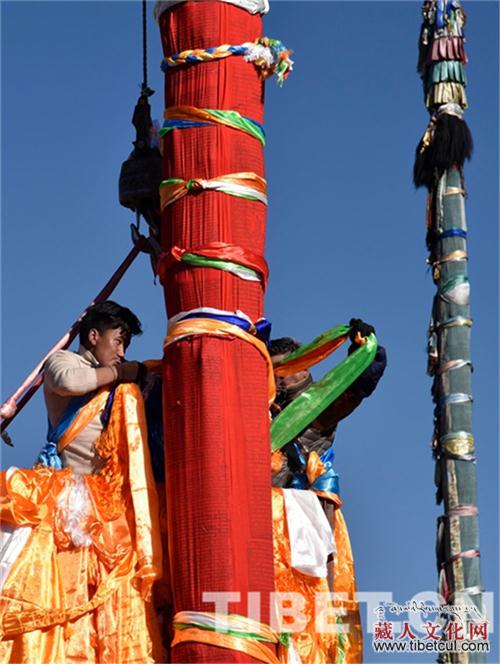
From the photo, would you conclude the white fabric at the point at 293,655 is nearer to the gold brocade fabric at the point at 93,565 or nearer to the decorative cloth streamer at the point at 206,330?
the gold brocade fabric at the point at 93,565

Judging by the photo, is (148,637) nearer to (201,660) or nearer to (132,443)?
(201,660)

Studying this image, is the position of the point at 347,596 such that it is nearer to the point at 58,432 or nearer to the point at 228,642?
the point at 228,642

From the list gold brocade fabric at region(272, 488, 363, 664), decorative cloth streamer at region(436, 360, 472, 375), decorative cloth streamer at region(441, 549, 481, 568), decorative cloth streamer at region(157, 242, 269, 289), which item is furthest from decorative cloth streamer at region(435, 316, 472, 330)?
decorative cloth streamer at region(157, 242, 269, 289)

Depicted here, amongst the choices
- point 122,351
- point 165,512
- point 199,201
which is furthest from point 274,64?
point 165,512

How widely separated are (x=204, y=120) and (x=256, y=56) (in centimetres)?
52

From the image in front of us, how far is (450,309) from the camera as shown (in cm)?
1299

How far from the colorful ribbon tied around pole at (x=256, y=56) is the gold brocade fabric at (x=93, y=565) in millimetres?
1985

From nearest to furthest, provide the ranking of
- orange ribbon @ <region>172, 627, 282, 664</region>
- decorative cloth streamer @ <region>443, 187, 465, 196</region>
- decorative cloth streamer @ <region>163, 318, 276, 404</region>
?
orange ribbon @ <region>172, 627, 282, 664</region> < decorative cloth streamer @ <region>163, 318, 276, 404</region> < decorative cloth streamer @ <region>443, 187, 465, 196</region>

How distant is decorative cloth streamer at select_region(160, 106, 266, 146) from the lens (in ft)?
36.3

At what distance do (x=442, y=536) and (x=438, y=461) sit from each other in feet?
1.68

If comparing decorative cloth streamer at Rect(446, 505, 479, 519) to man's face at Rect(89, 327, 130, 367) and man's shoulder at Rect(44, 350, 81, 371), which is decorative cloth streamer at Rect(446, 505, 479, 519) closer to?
man's face at Rect(89, 327, 130, 367)

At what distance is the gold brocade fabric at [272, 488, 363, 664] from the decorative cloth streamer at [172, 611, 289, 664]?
838mm

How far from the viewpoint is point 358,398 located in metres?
11.8

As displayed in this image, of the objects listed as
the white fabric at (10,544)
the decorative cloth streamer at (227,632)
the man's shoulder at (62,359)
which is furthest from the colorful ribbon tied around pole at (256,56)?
the decorative cloth streamer at (227,632)
